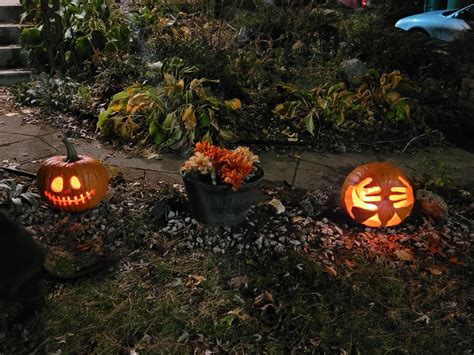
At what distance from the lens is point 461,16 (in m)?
12.0

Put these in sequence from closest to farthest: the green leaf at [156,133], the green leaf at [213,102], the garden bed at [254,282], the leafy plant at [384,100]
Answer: the garden bed at [254,282], the green leaf at [156,133], the green leaf at [213,102], the leafy plant at [384,100]

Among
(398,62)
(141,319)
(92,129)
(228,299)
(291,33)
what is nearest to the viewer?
(141,319)

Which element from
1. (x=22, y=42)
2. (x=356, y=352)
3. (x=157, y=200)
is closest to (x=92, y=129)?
(x=157, y=200)

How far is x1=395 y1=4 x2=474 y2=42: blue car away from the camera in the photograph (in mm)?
11727

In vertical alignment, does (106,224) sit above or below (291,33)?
below

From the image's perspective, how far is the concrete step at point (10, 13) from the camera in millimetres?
7609

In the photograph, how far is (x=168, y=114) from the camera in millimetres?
4609

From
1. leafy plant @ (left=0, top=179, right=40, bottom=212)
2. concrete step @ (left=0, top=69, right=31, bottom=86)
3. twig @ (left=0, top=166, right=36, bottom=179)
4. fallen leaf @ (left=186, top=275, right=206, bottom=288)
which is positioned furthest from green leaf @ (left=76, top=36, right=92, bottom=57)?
fallen leaf @ (left=186, top=275, right=206, bottom=288)

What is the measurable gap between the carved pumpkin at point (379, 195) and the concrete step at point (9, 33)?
5.96 m

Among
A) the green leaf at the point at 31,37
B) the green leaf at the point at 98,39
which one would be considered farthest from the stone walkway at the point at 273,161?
the green leaf at the point at 31,37

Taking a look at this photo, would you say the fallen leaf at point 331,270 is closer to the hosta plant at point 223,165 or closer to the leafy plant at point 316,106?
the hosta plant at point 223,165

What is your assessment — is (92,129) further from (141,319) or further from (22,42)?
(141,319)

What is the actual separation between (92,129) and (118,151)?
2.29 feet

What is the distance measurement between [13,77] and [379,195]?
5.35 m
